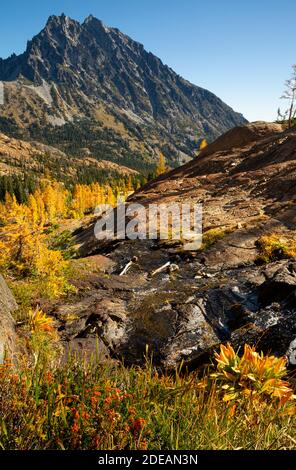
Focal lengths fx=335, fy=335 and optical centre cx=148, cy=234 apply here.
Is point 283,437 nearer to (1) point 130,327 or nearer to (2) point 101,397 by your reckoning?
(2) point 101,397

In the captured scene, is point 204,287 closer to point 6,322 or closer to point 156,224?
point 6,322

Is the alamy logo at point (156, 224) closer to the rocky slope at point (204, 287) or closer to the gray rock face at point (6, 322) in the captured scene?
the rocky slope at point (204, 287)

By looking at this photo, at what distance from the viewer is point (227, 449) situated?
2594 millimetres

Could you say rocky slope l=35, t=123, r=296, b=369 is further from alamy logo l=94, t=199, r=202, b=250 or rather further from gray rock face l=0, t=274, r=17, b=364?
gray rock face l=0, t=274, r=17, b=364

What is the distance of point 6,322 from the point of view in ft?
24.6

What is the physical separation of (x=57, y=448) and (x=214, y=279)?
11332mm

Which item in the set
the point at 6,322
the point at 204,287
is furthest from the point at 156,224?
the point at 6,322

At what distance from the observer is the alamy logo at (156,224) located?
64.3ft

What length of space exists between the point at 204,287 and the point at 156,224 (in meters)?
11.0

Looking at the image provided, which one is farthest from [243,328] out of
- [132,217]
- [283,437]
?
[132,217]

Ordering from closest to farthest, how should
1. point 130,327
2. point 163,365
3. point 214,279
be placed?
point 163,365 → point 130,327 → point 214,279

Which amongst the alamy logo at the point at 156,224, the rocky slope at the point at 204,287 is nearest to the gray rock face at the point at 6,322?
the rocky slope at the point at 204,287

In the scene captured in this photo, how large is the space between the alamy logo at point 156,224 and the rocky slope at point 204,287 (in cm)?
67

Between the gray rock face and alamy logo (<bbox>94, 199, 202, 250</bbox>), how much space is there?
9.87m
